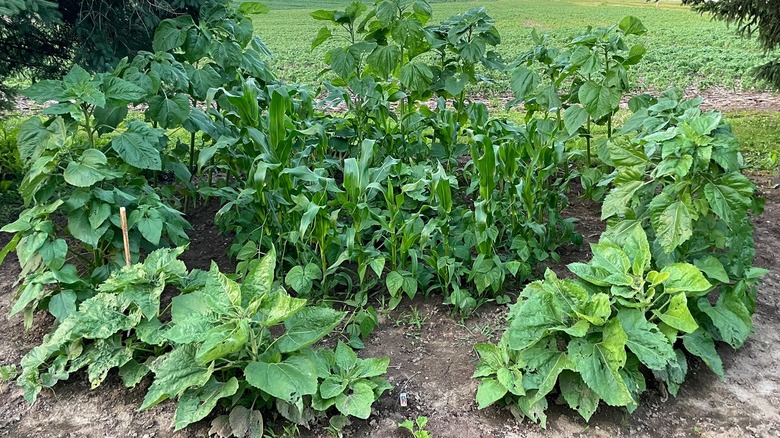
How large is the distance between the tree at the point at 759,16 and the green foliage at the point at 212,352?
432cm

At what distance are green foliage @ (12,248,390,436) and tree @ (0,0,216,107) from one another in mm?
2087

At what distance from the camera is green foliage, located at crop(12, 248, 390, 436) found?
2295 millimetres

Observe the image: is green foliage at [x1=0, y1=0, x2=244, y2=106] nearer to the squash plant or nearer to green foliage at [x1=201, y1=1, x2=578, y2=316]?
green foliage at [x1=201, y1=1, x2=578, y2=316]

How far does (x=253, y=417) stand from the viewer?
92.2 inches

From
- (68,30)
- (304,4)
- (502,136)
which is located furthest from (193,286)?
(304,4)

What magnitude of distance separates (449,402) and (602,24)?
662 inches

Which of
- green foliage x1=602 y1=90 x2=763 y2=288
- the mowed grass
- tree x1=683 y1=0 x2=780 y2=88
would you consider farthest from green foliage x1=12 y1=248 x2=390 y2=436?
tree x1=683 y1=0 x2=780 y2=88

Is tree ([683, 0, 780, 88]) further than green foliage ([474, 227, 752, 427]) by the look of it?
Yes

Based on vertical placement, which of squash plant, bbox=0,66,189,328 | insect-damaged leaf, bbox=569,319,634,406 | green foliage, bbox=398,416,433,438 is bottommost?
green foliage, bbox=398,416,433,438

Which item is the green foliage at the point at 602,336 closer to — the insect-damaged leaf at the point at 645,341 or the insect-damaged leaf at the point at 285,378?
the insect-damaged leaf at the point at 645,341

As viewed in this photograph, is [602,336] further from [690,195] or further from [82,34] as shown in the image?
[82,34]

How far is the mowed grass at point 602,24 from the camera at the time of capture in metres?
10.2

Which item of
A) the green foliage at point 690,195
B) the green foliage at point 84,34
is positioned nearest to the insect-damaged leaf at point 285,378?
the green foliage at point 690,195

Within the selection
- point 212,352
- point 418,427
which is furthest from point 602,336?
point 212,352
